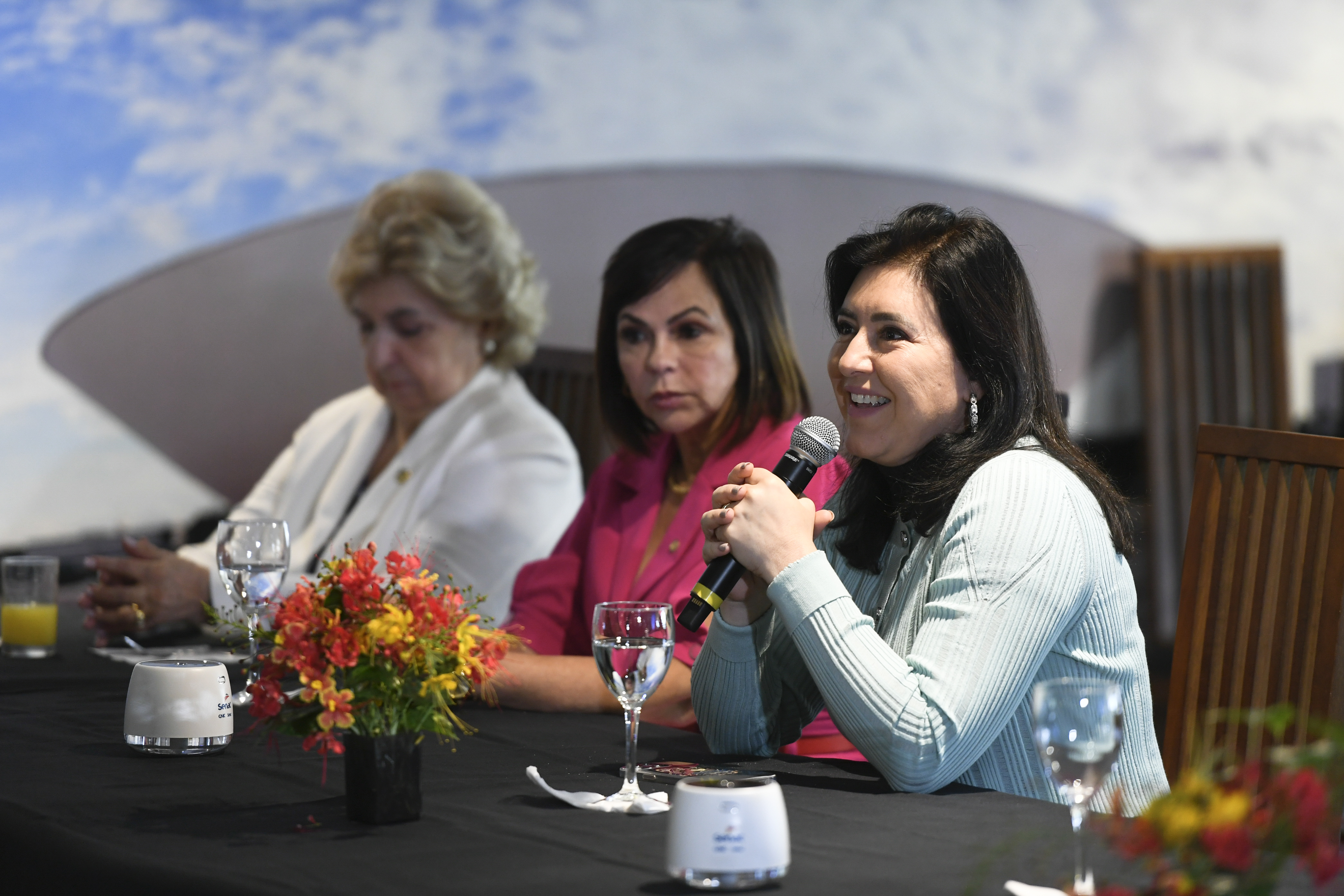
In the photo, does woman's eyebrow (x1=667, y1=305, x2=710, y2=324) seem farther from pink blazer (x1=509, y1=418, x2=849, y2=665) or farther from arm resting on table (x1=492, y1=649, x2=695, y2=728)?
arm resting on table (x1=492, y1=649, x2=695, y2=728)

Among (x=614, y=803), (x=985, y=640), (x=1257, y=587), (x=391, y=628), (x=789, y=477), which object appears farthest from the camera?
(x=1257, y=587)

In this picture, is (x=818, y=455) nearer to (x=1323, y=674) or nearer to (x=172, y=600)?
(x=1323, y=674)

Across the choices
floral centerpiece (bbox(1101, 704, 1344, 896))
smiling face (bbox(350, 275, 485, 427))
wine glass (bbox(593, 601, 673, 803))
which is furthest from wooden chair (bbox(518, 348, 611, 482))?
floral centerpiece (bbox(1101, 704, 1344, 896))

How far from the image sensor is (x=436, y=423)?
118 inches

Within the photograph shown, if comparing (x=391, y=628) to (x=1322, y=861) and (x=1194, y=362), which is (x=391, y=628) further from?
(x=1194, y=362)

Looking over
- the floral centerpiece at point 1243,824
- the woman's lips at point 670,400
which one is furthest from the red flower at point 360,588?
the woman's lips at point 670,400

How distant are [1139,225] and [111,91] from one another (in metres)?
3.28

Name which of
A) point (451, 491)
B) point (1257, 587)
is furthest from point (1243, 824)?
point (451, 491)

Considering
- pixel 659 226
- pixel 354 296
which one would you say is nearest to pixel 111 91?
pixel 354 296

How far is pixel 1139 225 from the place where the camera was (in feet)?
15.1

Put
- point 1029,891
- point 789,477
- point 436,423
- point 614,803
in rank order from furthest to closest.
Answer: point 436,423
point 789,477
point 614,803
point 1029,891

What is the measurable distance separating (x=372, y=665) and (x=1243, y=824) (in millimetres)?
683

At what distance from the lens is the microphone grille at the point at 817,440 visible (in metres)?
1.54

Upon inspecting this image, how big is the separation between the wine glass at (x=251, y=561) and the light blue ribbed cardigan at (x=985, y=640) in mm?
603
